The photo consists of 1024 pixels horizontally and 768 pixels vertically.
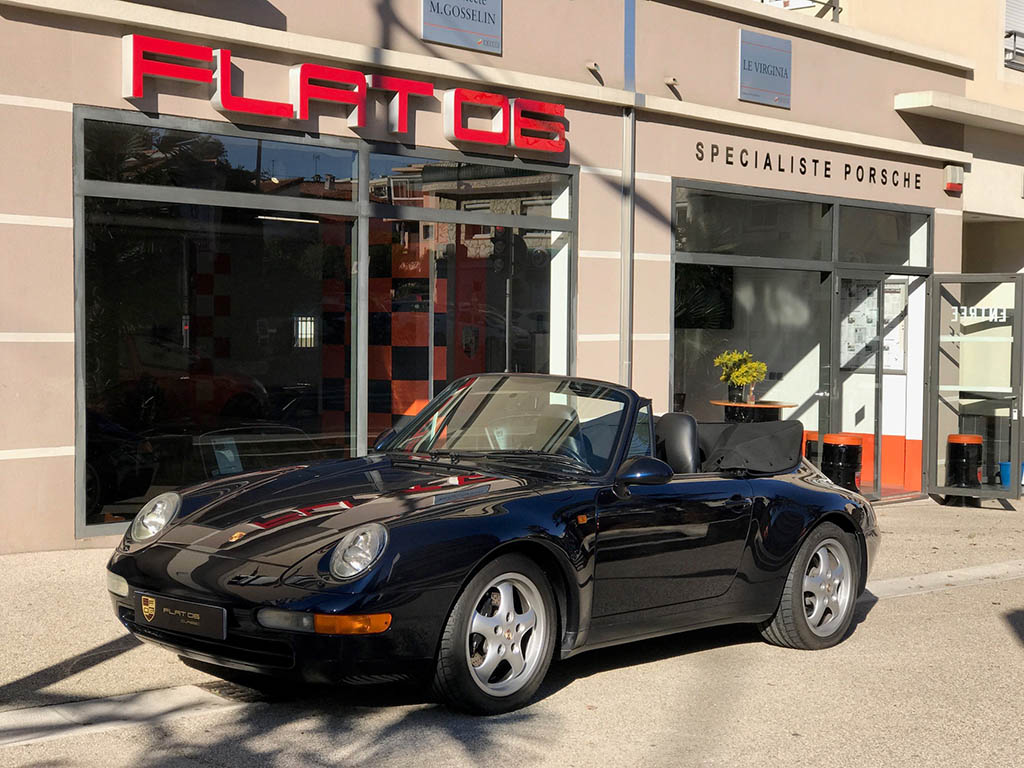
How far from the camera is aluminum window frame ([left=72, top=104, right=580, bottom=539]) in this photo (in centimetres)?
877

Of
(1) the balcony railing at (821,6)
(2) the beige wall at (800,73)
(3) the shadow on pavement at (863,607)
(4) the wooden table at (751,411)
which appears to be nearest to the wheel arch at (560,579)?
(3) the shadow on pavement at (863,607)

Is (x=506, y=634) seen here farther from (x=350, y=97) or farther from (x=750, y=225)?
(x=750, y=225)

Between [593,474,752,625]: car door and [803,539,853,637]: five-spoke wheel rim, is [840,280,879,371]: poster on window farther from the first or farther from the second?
[593,474,752,625]: car door

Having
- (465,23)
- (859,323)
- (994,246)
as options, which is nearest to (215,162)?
(465,23)

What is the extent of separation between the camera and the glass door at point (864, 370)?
46.3 ft

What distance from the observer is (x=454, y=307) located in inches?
432

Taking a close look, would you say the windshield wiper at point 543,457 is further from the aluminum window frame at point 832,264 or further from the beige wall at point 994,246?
the beige wall at point 994,246

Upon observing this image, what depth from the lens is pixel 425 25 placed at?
10.5 metres

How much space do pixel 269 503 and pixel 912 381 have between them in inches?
429

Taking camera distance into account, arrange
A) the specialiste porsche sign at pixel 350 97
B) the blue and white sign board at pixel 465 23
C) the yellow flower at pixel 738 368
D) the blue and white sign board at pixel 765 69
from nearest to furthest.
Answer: the specialiste porsche sign at pixel 350 97
the blue and white sign board at pixel 465 23
the blue and white sign board at pixel 765 69
the yellow flower at pixel 738 368

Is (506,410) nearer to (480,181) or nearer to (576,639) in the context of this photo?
(576,639)

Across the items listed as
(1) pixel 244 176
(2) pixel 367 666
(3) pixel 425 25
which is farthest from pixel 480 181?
(2) pixel 367 666

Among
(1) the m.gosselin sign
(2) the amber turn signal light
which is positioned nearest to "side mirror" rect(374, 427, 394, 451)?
(2) the amber turn signal light

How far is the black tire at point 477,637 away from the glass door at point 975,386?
9.60 metres
